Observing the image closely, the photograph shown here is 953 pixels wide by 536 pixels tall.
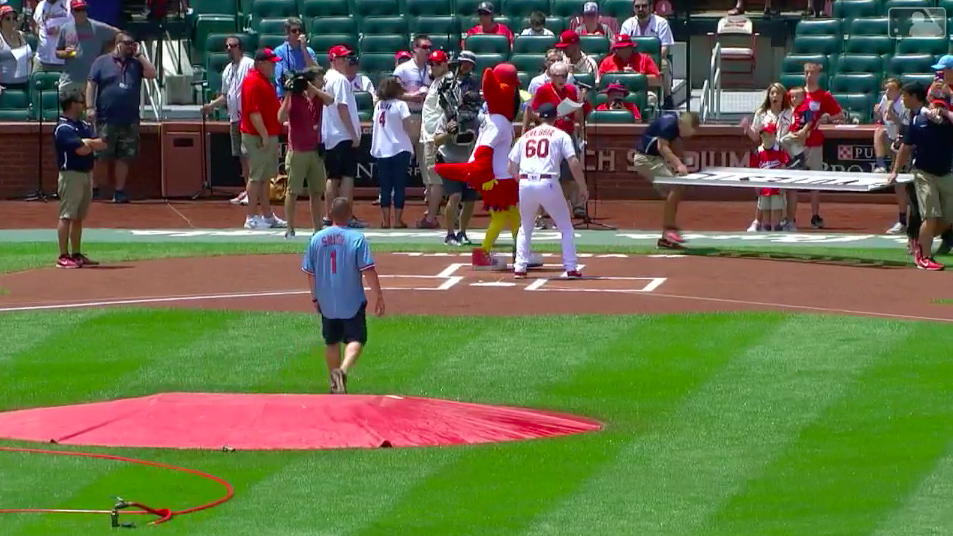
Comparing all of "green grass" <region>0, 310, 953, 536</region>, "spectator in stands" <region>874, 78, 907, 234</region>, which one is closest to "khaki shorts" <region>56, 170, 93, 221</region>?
"green grass" <region>0, 310, 953, 536</region>

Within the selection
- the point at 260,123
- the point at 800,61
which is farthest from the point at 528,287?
the point at 800,61

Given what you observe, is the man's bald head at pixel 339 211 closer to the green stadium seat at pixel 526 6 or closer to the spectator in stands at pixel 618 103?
the spectator in stands at pixel 618 103

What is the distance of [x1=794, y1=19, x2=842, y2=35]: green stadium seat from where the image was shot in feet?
80.1

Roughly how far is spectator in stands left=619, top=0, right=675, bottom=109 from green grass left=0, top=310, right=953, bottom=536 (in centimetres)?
1052

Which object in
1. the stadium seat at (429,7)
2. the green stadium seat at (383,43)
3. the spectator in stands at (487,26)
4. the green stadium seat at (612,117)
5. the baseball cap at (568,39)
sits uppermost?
the stadium seat at (429,7)

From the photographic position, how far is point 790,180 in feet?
61.1

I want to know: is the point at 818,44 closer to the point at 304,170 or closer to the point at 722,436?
the point at 304,170

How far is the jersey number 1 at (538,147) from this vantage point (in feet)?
50.9

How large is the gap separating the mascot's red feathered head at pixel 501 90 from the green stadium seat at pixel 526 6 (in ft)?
29.4

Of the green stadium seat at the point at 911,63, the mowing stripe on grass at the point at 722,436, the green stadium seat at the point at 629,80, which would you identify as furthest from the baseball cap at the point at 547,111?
the green stadium seat at the point at 911,63

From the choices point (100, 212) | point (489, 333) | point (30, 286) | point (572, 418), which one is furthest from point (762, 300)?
point (100, 212)

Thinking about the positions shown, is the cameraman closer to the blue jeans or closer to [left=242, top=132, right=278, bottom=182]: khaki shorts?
[left=242, top=132, right=278, bottom=182]: khaki shorts

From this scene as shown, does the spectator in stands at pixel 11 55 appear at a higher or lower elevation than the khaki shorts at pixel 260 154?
higher

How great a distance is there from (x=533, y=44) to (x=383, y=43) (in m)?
2.29
